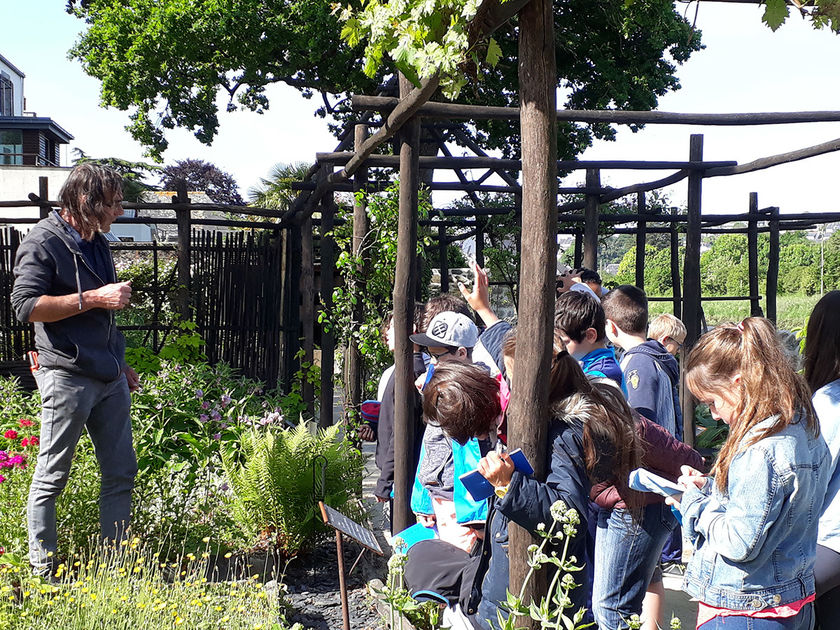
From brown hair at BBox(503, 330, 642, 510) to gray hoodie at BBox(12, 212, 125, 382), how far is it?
2.01m

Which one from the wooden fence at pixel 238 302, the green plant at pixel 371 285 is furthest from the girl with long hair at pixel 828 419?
the wooden fence at pixel 238 302

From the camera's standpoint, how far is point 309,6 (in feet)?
42.3

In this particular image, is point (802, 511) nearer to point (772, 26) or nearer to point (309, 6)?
point (772, 26)

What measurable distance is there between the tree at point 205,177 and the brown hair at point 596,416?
3467 cm

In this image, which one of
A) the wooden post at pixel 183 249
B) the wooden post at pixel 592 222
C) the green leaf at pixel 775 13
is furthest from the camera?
the wooden post at pixel 183 249

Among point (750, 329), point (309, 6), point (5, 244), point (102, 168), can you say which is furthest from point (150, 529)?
point (309, 6)

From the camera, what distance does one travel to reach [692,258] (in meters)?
5.90

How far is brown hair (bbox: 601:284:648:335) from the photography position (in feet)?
12.6

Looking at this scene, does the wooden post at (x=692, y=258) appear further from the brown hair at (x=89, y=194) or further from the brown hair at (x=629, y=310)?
the brown hair at (x=89, y=194)

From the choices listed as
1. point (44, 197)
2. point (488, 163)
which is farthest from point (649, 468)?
point (44, 197)

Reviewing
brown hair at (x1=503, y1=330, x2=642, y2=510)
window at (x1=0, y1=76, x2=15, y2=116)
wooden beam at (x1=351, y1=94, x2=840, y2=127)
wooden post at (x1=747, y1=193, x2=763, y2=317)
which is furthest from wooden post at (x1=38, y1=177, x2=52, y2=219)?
window at (x1=0, y1=76, x2=15, y2=116)

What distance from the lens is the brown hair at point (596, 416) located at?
2385mm

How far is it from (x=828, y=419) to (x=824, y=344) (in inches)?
10.8

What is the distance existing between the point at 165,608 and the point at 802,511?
2263 millimetres
